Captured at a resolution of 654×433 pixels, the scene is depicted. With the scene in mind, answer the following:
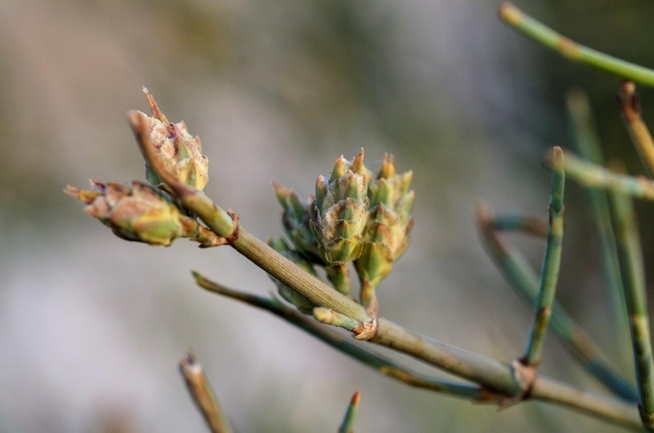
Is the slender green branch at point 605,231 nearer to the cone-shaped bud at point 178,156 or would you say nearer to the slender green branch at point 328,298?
the slender green branch at point 328,298

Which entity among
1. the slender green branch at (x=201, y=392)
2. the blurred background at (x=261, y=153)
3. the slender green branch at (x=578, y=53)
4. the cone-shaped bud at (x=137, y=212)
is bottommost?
the slender green branch at (x=201, y=392)

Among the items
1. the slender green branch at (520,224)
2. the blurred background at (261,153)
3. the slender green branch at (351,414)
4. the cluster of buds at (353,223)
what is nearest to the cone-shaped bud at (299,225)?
the cluster of buds at (353,223)

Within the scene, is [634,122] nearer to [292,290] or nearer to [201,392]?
[292,290]

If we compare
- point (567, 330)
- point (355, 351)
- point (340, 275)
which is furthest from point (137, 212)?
point (567, 330)

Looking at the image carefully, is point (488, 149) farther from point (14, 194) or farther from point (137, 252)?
point (14, 194)

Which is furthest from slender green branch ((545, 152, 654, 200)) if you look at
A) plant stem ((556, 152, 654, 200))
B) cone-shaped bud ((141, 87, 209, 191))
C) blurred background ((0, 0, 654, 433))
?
blurred background ((0, 0, 654, 433))

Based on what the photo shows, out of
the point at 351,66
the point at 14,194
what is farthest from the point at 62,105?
the point at 351,66
